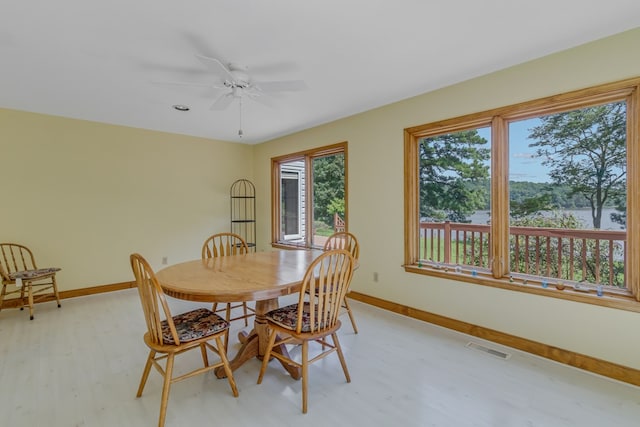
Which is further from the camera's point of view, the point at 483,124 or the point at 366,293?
the point at 366,293

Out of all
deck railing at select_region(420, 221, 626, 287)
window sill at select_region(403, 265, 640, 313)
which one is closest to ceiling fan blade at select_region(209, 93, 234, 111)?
deck railing at select_region(420, 221, 626, 287)

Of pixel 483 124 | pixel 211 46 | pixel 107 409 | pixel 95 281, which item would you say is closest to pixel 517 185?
pixel 483 124

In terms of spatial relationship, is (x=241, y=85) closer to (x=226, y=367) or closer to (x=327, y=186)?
(x=226, y=367)

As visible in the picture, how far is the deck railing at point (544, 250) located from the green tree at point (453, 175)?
0.15 metres

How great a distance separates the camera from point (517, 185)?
2.60 m

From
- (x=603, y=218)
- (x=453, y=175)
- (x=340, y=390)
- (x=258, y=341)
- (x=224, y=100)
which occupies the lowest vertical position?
(x=340, y=390)

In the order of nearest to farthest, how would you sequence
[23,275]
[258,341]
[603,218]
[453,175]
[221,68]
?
[221,68]
[603,218]
[258,341]
[453,175]
[23,275]

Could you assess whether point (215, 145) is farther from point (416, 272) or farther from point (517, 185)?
point (517, 185)

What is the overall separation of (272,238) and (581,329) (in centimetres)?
406

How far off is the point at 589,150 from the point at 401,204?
157 cm

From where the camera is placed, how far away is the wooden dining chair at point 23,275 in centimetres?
323

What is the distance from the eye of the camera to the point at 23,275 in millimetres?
3227

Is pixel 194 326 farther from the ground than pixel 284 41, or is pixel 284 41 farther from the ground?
pixel 284 41

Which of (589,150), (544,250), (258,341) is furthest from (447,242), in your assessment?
(258,341)
